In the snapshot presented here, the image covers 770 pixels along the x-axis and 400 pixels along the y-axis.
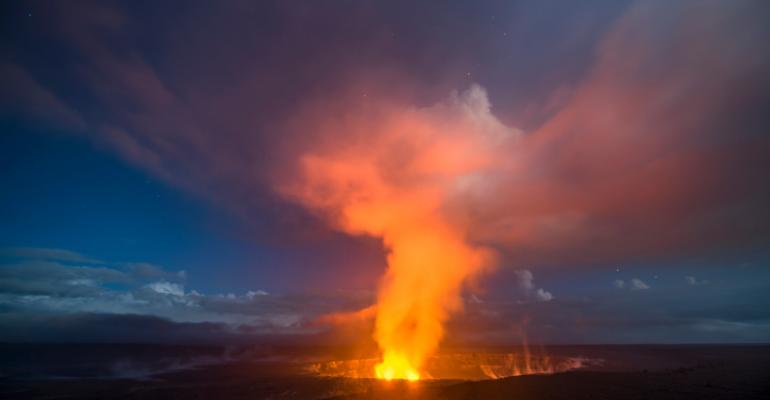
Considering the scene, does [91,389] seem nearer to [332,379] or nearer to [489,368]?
[332,379]

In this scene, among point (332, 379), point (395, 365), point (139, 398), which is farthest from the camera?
point (395, 365)

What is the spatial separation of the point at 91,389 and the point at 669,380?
10204 centimetres

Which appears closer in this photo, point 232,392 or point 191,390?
point 232,392

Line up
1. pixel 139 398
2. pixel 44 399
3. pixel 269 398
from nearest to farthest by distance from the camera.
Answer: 1. pixel 269 398
2. pixel 139 398
3. pixel 44 399

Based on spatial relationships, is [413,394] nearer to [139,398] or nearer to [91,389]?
[139,398]

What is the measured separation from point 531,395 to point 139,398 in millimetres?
57359

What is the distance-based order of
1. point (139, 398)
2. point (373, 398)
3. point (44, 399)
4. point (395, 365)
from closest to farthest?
point (373, 398) < point (139, 398) < point (44, 399) < point (395, 365)

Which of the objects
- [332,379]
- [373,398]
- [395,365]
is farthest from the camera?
[395,365]

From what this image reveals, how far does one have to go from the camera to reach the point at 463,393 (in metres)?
50.9

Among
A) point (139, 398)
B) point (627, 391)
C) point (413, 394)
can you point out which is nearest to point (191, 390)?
point (139, 398)

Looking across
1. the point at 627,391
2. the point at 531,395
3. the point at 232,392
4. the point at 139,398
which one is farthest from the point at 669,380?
the point at 139,398

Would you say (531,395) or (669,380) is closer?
(531,395)

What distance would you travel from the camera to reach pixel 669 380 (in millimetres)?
64438

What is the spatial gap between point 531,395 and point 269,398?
3584cm
